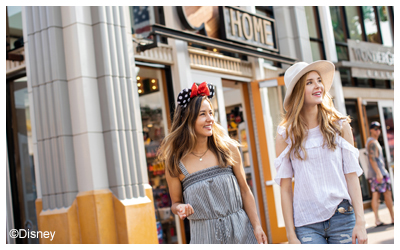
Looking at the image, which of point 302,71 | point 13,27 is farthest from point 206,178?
point 13,27

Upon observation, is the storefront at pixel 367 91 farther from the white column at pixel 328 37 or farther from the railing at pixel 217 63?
the railing at pixel 217 63

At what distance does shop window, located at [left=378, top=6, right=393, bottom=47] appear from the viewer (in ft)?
47.1

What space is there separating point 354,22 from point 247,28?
6.39m

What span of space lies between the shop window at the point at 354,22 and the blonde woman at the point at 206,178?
11023 millimetres

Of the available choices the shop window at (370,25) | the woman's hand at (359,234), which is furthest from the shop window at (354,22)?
the woman's hand at (359,234)

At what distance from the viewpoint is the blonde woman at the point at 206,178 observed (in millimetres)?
3266

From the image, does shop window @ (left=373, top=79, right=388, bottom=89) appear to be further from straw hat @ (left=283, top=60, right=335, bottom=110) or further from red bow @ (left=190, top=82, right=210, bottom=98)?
red bow @ (left=190, top=82, right=210, bottom=98)

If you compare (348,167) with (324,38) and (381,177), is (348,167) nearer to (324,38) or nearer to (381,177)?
(381,177)

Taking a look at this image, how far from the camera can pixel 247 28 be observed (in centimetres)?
861

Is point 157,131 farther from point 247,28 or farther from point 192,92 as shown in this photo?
point 192,92

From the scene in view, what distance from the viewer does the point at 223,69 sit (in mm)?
8352
